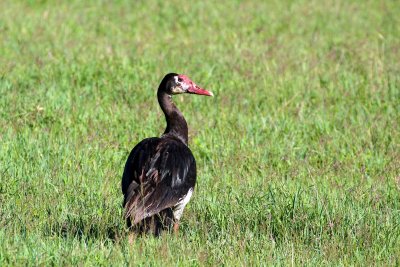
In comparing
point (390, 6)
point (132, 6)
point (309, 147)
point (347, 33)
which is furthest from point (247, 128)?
point (390, 6)

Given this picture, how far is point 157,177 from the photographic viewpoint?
7.24 m

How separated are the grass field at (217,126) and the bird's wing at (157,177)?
21 centimetres

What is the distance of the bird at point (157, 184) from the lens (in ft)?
22.8

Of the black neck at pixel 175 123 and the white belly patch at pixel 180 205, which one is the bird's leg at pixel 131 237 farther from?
the black neck at pixel 175 123

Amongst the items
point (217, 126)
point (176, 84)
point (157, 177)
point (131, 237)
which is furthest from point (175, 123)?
point (217, 126)

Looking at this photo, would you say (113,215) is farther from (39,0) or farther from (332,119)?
(39,0)

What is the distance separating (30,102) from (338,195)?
402 cm

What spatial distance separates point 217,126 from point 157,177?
3176mm

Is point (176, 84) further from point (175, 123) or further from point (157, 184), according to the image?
point (157, 184)

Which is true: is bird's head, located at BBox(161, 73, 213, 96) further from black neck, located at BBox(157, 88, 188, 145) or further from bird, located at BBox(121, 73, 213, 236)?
bird, located at BBox(121, 73, 213, 236)

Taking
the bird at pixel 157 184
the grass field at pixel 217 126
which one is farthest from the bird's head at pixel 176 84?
the grass field at pixel 217 126

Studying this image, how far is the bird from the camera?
6.95 meters

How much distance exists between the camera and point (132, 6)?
1650cm

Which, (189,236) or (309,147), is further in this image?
(309,147)
